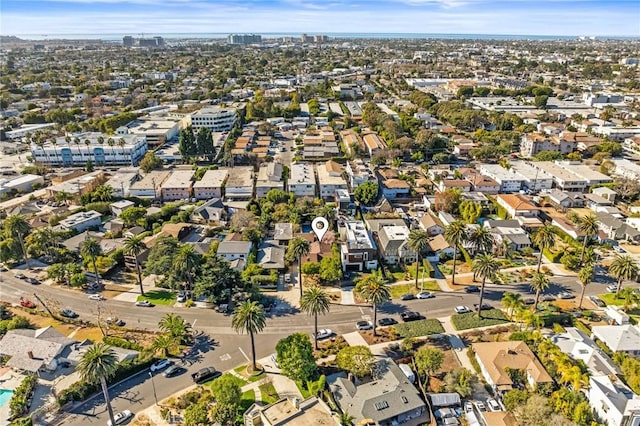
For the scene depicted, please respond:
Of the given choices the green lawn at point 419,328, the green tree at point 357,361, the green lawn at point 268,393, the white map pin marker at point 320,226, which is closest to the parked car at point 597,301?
the green lawn at point 419,328

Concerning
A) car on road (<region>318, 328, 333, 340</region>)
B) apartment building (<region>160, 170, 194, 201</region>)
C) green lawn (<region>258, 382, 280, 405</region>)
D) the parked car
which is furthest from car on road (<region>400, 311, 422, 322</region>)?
apartment building (<region>160, 170, 194, 201</region>)

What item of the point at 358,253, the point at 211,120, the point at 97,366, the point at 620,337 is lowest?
the point at 620,337

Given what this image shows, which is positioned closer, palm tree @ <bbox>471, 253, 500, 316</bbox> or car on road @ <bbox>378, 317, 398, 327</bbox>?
palm tree @ <bbox>471, 253, 500, 316</bbox>

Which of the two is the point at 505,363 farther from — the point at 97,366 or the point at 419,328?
the point at 97,366

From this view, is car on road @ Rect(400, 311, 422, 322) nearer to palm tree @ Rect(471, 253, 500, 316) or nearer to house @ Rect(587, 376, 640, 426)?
palm tree @ Rect(471, 253, 500, 316)

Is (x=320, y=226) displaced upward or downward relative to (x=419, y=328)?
upward

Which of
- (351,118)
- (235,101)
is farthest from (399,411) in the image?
(235,101)

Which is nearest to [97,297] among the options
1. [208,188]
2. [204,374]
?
[204,374]

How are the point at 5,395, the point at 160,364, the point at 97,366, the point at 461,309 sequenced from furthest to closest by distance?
1. the point at 461,309
2. the point at 160,364
3. the point at 5,395
4. the point at 97,366
